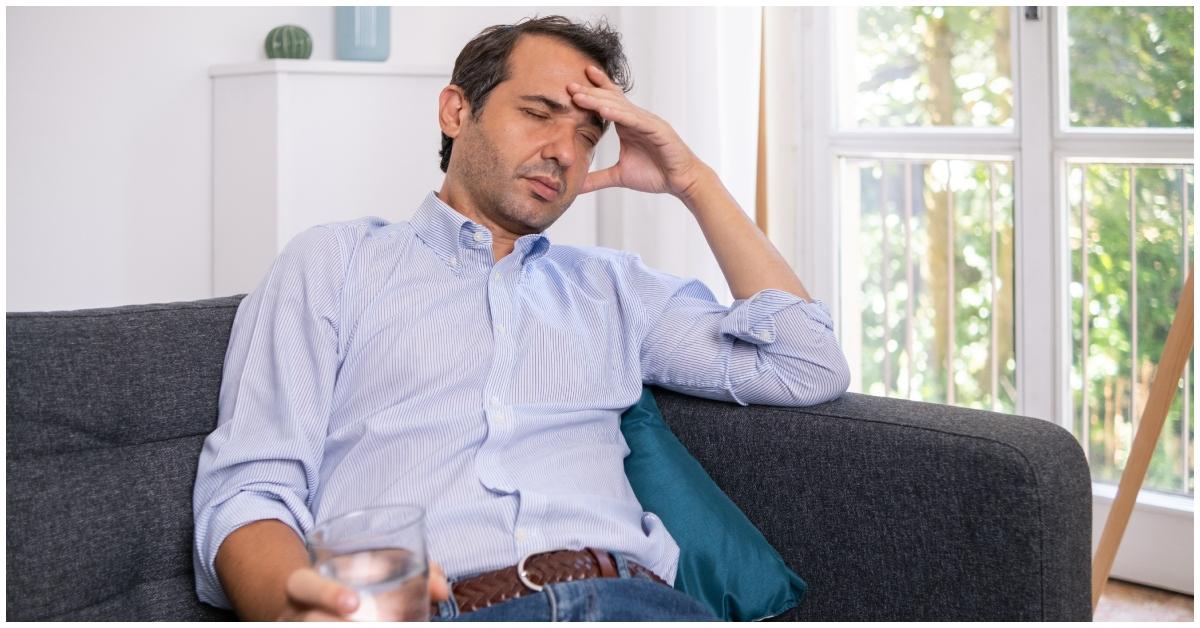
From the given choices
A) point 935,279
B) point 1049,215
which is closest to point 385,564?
point 1049,215

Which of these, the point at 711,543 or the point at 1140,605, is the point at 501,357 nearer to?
the point at 711,543

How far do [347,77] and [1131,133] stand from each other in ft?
6.15

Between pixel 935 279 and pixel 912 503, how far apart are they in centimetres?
184

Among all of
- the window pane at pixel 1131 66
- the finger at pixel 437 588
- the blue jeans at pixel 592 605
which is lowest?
the blue jeans at pixel 592 605

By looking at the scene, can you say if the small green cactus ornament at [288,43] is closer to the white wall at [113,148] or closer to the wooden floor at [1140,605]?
the white wall at [113,148]

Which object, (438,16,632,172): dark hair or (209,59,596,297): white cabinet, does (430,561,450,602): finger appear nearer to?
(438,16,632,172): dark hair

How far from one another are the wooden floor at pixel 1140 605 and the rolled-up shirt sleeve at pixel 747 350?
4.19ft

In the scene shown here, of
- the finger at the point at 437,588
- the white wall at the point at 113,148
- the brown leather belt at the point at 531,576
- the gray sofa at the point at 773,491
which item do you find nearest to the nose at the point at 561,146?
the gray sofa at the point at 773,491

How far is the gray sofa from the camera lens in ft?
4.42

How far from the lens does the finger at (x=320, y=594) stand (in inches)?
36.2

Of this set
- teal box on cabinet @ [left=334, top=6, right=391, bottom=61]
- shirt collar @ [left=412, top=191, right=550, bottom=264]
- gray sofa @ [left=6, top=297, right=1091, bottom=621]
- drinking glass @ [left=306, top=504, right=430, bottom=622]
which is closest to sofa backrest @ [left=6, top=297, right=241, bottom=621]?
gray sofa @ [left=6, top=297, right=1091, bottom=621]

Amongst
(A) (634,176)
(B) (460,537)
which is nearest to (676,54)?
(A) (634,176)

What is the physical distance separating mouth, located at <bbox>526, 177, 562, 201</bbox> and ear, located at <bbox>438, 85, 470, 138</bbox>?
169 mm

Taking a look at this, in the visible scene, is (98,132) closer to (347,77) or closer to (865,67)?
(347,77)
